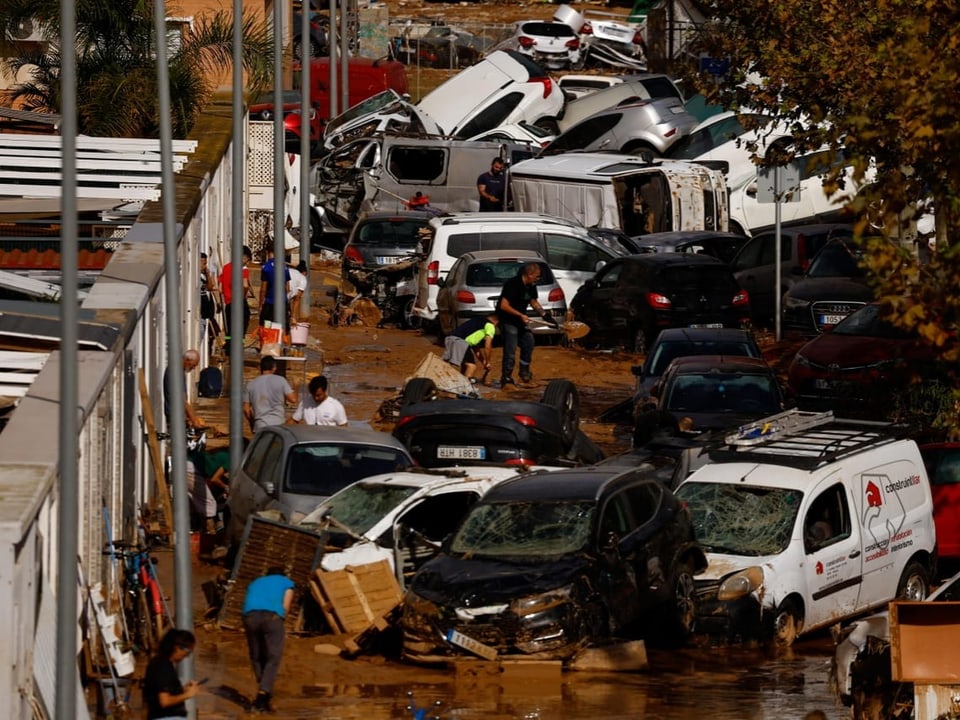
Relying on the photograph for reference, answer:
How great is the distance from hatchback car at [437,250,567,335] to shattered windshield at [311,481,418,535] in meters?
11.8

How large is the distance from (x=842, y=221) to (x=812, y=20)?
39.3 feet

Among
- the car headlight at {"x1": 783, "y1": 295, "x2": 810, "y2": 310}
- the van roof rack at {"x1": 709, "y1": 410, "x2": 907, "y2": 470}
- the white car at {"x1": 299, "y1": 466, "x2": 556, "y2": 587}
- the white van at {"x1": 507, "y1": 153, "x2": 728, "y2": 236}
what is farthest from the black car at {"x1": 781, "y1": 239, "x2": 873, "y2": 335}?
the white car at {"x1": 299, "y1": 466, "x2": 556, "y2": 587}

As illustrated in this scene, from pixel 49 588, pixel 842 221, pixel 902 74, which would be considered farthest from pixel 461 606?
pixel 842 221

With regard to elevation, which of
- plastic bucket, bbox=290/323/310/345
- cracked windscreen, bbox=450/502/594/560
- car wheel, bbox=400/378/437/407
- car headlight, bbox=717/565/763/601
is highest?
cracked windscreen, bbox=450/502/594/560

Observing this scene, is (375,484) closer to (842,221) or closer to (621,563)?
(621,563)

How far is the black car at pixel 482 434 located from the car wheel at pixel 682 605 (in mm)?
3285

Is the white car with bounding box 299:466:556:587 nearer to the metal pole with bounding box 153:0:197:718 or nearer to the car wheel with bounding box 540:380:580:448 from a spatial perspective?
the metal pole with bounding box 153:0:197:718

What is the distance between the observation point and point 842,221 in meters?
34.6

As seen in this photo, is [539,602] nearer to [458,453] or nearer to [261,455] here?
[261,455]

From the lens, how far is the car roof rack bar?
56.2ft

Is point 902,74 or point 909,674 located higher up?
point 902,74

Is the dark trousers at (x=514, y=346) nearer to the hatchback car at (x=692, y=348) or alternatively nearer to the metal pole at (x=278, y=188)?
the hatchback car at (x=692, y=348)

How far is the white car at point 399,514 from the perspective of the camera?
15516mm

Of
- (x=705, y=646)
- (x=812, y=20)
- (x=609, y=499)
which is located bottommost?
(x=705, y=646)
